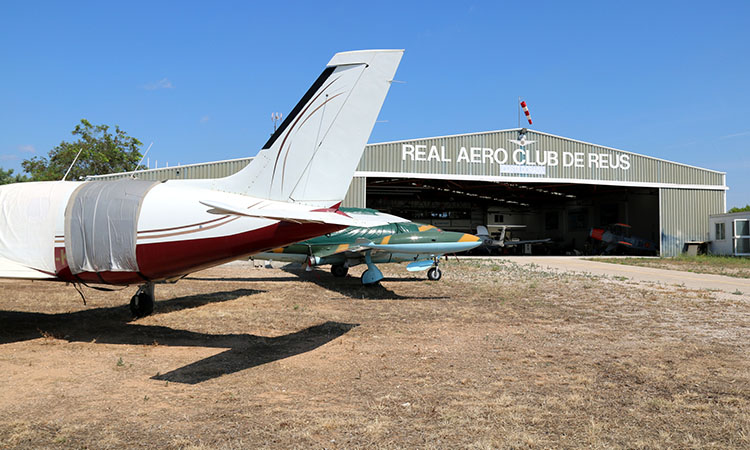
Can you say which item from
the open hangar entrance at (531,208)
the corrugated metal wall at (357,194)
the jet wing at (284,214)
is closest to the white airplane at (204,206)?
the jet wing at (284,214)

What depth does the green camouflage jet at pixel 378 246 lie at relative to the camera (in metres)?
13.7

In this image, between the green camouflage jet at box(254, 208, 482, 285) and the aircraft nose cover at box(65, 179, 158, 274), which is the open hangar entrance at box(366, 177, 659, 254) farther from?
the aircraft nose cover at box(65, 179, 158, 274)

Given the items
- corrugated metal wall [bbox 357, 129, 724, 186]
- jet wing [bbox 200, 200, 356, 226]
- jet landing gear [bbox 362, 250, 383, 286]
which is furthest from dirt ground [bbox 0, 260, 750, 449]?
corrugated metal wall [bbox 357, 129, 724, 186]

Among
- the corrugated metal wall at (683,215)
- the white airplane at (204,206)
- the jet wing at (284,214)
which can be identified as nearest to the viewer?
the jet wing at (284,214)

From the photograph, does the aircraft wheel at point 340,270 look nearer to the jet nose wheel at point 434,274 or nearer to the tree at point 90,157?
the jet nose wheel at point 434,274

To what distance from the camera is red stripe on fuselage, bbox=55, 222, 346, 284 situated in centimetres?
692

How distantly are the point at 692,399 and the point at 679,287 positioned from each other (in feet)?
39.9

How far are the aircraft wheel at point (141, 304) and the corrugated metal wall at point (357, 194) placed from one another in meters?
17.0

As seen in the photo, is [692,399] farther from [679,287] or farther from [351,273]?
[351,273]

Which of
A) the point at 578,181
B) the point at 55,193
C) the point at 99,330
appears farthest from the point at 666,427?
the point at 578,181

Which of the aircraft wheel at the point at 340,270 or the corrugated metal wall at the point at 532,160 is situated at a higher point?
the corrugated metal wall at the point at 532,160

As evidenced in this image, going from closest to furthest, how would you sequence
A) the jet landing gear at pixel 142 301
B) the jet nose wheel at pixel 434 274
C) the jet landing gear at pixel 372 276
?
the jet landing gear at pixel 142 301 < the jet landing gear at pixel 372 276 < the jet nose wheel at pixel 434 274

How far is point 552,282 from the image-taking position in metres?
16.3

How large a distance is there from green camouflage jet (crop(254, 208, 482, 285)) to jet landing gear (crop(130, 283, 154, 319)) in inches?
169
